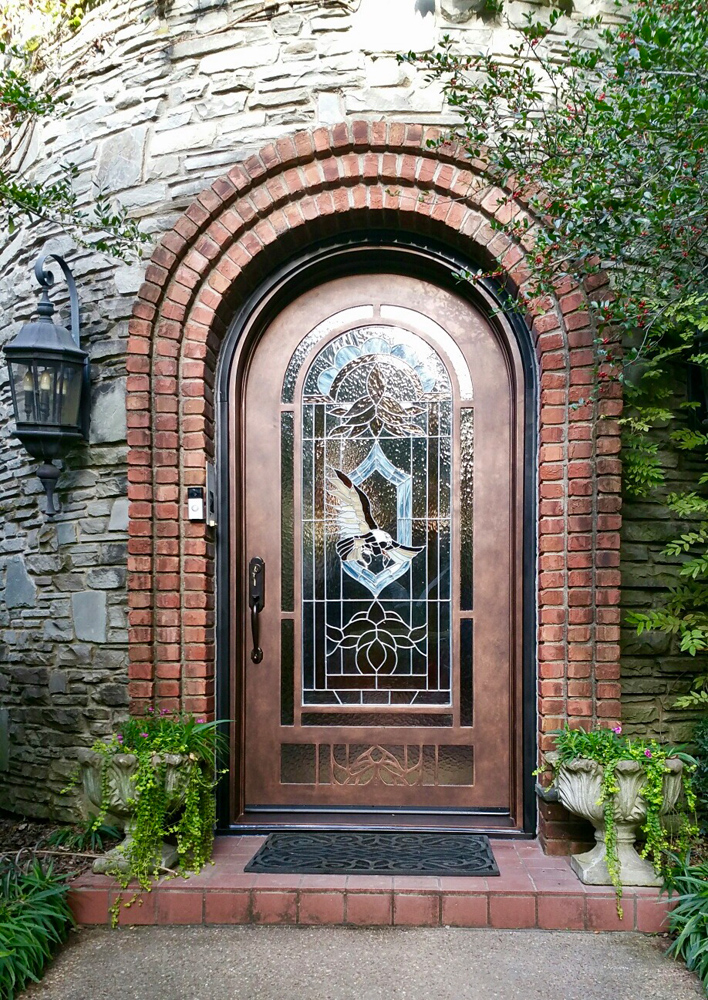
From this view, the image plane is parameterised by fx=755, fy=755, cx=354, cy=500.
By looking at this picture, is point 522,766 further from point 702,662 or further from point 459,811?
point 702,662

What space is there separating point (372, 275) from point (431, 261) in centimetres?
28

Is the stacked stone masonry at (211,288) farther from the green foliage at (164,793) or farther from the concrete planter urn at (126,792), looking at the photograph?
the concrete planter urn at (126,792)

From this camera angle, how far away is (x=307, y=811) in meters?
3.30

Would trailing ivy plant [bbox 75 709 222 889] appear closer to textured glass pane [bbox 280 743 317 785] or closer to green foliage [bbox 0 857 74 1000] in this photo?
green foliage [bbox 0 857 74 1000]

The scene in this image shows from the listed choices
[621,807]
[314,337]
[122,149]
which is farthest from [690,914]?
[122,149]

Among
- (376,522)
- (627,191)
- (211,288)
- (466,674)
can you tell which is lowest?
(466,674)

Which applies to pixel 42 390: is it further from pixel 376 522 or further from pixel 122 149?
pixel 376 522

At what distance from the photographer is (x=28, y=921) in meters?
2.49

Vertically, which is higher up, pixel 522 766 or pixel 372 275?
pixel 372 275

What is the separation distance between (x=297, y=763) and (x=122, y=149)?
287 cm

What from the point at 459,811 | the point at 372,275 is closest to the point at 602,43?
the point at 372,275

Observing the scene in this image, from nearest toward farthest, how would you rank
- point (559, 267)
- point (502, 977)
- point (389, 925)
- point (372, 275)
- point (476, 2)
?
1. point (502, 977)
2. point (389, 925)
3. point (559, 267)
4. point (476, 2)
5. point (372, 275)

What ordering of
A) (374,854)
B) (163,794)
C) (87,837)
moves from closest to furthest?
1. (163,794)
2. (374,854)
3. (87,837)

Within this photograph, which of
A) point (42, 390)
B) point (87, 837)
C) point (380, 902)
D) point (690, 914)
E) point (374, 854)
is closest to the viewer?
point (690, 914)
